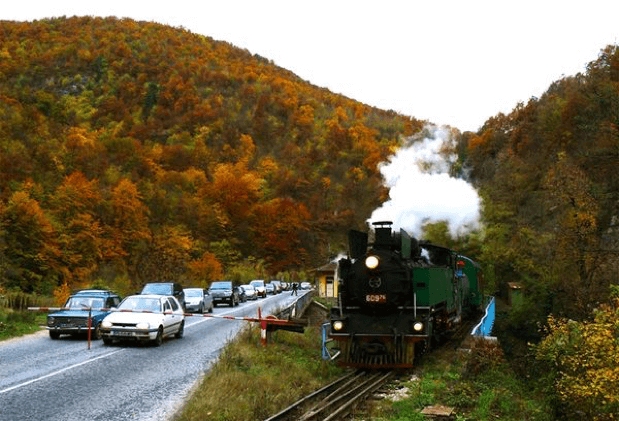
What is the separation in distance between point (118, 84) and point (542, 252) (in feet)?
304

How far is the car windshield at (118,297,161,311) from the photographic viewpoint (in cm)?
1941

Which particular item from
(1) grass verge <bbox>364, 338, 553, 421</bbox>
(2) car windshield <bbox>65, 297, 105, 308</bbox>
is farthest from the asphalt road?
(1) grass verge <bbox>364, 338, 553, 421</bbox>

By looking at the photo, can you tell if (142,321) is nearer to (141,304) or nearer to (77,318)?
(141,304)

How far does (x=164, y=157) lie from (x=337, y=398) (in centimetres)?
8860

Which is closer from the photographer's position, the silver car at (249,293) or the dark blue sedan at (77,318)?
the dark blue sedan at (77,318)

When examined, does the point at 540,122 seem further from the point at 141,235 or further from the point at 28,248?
the point at 28,248

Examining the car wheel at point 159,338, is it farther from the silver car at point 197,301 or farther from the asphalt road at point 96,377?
the silver car at point 197,301

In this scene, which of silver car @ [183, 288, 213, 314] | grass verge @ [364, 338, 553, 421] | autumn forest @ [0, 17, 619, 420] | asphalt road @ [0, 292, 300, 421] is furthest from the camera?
silver car @ [183, 288, 213, 314]

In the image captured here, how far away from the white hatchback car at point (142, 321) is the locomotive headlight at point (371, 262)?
692 cm

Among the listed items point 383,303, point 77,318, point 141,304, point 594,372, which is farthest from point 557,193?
point 594,372

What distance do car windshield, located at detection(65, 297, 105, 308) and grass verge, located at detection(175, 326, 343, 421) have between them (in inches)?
236

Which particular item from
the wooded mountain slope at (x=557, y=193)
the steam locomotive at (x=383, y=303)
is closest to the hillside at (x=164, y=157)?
the wooded mountain slope at (x=557, y=193)

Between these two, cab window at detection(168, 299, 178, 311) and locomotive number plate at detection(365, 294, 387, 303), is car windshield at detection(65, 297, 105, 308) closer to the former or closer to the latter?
cab window at detection(168, 299, 178, 311)

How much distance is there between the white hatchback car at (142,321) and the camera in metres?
18.0
